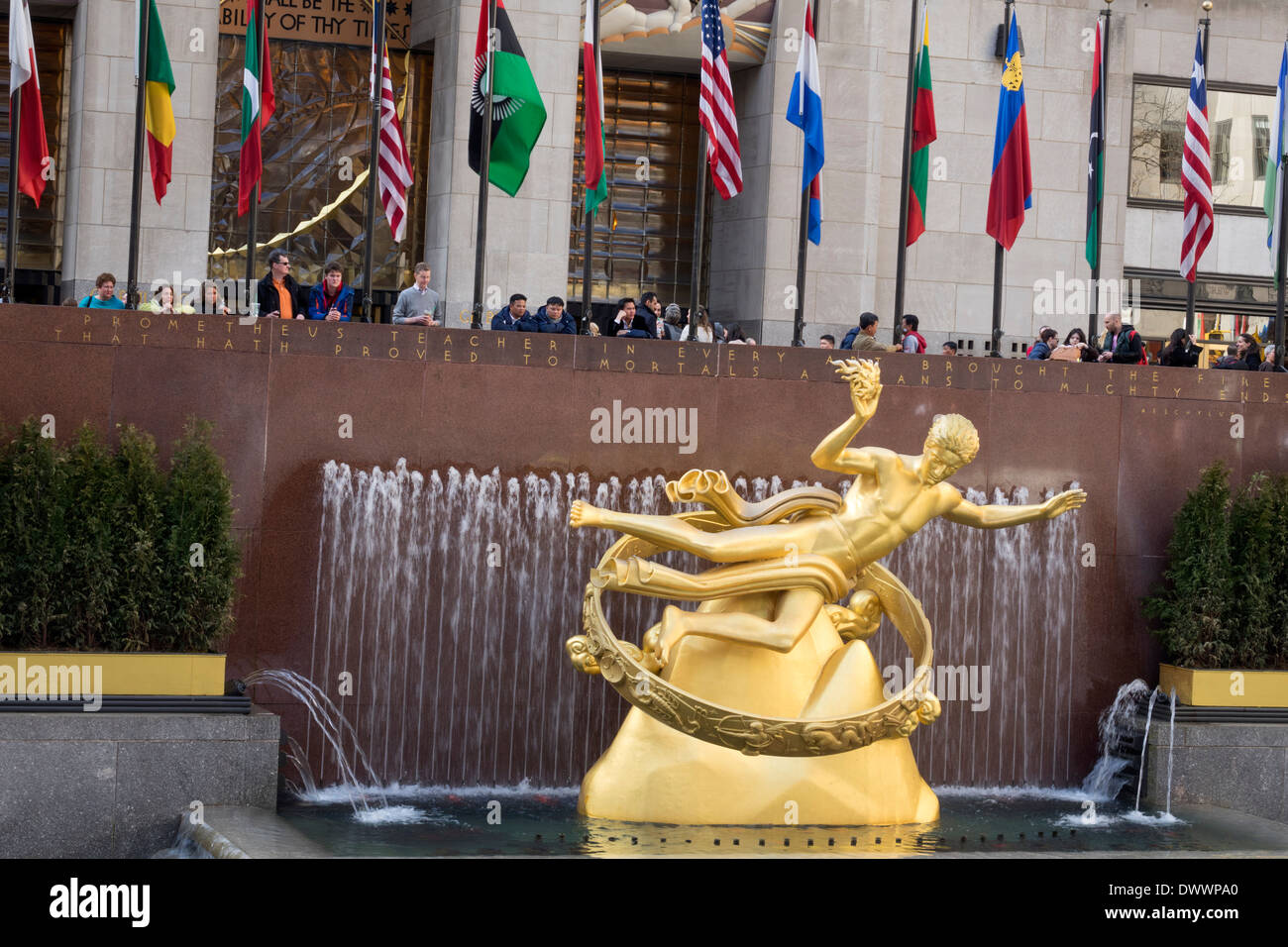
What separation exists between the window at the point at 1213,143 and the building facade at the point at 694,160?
0.04m

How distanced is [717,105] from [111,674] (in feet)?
25.8

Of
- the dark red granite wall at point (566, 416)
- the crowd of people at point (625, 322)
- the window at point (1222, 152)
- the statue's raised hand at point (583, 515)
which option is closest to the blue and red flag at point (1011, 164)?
the crowd of people at point (625, 322)

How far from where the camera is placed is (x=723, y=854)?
9.82 meters

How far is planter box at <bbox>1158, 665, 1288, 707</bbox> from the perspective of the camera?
13.7m

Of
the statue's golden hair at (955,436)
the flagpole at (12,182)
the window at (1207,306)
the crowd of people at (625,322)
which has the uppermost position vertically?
the window at (1207,306)

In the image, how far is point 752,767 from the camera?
11125 mm

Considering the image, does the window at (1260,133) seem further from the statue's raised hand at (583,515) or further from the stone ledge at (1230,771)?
the statue's raised hand at (583,515)

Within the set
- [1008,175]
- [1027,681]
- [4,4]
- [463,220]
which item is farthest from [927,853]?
[4,4]

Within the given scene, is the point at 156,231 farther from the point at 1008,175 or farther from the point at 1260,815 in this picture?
the point at 1260,815

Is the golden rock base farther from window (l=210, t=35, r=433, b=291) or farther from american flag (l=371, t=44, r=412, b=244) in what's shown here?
window (l=210, t=35, r=433, b=291)

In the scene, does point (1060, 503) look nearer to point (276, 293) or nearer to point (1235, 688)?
point (1235, 688)

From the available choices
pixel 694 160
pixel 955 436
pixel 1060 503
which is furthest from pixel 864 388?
pixel 694 160

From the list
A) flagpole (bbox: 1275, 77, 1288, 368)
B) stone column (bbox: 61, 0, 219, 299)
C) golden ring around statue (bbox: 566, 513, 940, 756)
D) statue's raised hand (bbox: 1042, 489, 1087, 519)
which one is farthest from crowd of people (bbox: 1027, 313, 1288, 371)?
stone column (bbox: 61, 0, 219, 299)

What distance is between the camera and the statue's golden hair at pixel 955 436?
1102cm
